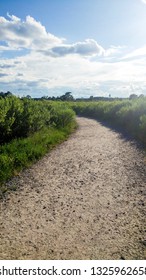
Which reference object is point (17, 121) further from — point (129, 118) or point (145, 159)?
point (129, 118)

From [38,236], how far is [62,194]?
9.32ft

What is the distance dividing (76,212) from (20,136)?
1161 cm

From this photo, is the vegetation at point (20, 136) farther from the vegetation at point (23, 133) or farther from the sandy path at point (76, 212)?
the sandy path at point (76, 212)

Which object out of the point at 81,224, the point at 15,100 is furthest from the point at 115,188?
the point at 15,100

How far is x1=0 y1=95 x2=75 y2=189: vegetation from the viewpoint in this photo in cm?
1301

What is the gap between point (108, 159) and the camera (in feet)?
49.3

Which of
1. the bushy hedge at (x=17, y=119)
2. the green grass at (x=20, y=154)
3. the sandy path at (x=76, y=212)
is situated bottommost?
the sandy path at (x=76, y=212)

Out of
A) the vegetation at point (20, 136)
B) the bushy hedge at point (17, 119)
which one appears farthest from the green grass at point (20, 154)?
the bushy hedge at point (17, 119)

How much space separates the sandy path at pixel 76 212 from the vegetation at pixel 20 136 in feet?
2.26

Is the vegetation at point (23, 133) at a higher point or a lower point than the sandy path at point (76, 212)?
higher

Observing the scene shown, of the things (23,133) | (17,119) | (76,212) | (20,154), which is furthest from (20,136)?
(76,212)

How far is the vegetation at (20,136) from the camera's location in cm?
1301

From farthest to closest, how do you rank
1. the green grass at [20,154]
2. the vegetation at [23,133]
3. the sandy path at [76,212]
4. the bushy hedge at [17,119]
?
the bushy hedge at [17,119]
the vegetation at [23,133]
the green grass at [20,154]
the sandy path at [76,212]
